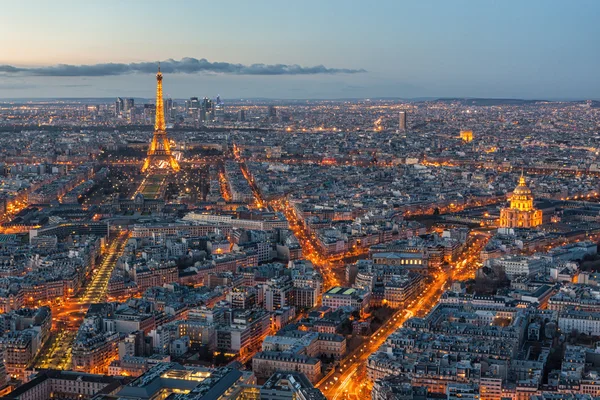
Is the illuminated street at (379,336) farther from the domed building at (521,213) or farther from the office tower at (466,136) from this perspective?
the office tower at (466,136)

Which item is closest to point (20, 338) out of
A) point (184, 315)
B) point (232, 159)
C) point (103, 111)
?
point (184, 315)

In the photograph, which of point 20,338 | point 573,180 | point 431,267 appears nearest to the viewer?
Answer: point 20,338

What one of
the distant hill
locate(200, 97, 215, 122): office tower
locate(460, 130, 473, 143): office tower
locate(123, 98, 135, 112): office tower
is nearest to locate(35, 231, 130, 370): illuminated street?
locate(460, 130, 473, 143): office tower

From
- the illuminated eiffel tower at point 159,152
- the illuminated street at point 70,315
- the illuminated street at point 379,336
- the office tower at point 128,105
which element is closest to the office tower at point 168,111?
the office tower at point 128,105

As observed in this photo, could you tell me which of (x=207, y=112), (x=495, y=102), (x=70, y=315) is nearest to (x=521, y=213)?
(x=70, y=315)

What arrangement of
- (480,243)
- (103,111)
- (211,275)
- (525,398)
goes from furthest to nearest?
(103,111) < (480,243) < (211,275) < (525,398)

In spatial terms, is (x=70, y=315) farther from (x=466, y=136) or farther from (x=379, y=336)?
(x=466, y=136)

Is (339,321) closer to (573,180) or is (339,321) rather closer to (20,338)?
(20,338)

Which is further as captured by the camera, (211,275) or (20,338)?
(211,275)
